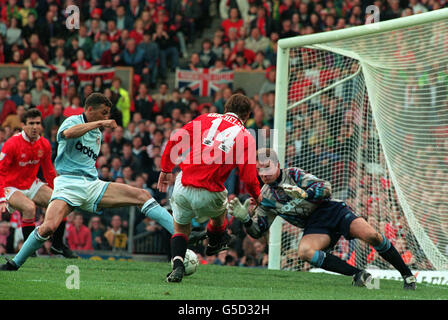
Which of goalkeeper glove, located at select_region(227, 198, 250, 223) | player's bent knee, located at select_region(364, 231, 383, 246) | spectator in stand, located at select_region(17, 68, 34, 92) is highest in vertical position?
spectator in stand, located at select_region(17, 68, 34, 92)

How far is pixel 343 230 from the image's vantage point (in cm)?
809

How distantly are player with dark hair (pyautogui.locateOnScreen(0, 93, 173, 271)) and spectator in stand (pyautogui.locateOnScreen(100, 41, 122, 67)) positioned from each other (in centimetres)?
876

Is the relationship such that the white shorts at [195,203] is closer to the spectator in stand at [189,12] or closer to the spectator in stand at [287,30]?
the spectator in stand at [287,30]

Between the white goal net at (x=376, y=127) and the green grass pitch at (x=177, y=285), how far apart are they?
1338mm

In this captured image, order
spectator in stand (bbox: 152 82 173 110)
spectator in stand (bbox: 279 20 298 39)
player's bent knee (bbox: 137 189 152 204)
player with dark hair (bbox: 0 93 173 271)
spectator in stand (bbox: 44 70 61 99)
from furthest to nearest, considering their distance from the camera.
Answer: spectator in stand (bbox: 44 70 61 99) < spectator in stand (bbox: 279 20 298 39) < spectator in stand (bbox: 152 82 173 110) < player's bent knee (bbox: 137 189 152 204) < player with dark hair (bbox: 0 93 173 271)

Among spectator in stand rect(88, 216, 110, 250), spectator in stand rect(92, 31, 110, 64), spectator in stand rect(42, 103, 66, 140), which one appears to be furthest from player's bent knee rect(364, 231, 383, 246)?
spectator in stand rect(92, 31, 110, 64)

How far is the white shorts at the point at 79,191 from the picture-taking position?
8.27m

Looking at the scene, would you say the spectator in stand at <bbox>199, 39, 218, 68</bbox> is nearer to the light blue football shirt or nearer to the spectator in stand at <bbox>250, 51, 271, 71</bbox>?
the spectator in stand at <bbox>250, 51, 271, 71</bbox>

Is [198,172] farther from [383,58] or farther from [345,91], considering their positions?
[345,91]

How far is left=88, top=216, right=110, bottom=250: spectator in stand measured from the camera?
40.9ft

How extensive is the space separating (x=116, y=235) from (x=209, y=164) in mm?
5468

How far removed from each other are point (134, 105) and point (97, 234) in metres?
4.41

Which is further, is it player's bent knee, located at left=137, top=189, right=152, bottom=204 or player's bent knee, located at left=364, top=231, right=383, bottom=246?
player's bent knee, located at left=137, top=189, right=152, bottom=204

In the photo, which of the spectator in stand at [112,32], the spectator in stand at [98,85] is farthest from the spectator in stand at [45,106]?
the spectator in stand at [112,32]
